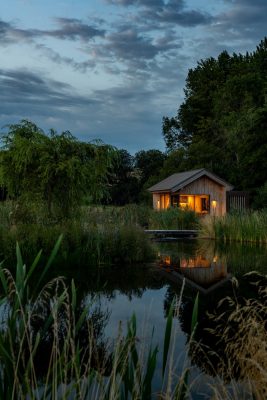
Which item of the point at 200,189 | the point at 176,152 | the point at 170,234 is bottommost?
the point at 170,234

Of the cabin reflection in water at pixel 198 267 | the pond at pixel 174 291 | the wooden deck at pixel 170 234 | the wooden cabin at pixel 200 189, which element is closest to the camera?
the pond at pixel 174 291

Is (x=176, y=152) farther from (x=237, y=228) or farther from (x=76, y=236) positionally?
(x=76, y=236)

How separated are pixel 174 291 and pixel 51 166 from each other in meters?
4.92

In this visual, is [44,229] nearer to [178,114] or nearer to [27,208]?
[27,208]

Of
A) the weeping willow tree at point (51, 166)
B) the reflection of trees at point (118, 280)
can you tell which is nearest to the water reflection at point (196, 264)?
the reflection of trees at point (118, 280)

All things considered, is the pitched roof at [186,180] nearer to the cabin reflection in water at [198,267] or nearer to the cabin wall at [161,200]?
the cabin wall at [161,200]

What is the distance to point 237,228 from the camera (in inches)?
850

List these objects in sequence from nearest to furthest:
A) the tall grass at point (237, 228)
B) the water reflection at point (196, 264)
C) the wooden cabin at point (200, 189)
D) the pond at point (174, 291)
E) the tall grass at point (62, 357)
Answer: the tall grass at point (62, 357) → the pond at point (174, 291) → the water reflection at point (196, 264) → the tall grass at point (237, 228) → the wooden cabin at point (200, 189)

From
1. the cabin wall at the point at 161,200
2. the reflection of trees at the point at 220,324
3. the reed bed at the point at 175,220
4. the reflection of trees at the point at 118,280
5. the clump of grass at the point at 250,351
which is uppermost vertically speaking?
the cabin wall at the point at 161,200

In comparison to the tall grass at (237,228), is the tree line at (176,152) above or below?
above

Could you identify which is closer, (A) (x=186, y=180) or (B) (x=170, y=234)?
(B) (x=170, y=234)

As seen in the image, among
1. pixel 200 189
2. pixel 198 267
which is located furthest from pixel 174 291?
pixel 200 189

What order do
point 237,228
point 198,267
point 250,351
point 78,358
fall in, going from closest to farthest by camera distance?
1. point 78,358
2. point 250,351
3. point 198,267
4. point 237,228

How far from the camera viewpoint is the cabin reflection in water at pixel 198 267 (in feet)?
37.6
